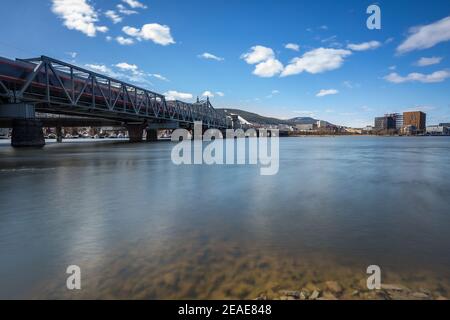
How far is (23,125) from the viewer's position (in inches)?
2077

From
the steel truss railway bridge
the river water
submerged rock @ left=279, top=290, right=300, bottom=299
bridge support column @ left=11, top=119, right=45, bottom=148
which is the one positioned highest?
the steel truss railway bridge

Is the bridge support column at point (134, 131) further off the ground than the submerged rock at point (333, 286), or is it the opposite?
the bridge support column at point (134, 131)

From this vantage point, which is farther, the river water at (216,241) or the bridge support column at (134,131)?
the bridge support column at (134,131)

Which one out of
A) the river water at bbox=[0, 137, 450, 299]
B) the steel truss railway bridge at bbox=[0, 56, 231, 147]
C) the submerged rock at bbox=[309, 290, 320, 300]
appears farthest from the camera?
the steel truss railway bridge at bbox=[0, 56, 231, 147]

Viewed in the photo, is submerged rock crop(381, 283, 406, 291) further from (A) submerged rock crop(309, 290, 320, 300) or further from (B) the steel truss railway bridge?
(B) the steel truss railway bridge

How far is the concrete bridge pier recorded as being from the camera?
164 ft

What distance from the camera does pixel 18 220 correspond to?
9070 millimetres

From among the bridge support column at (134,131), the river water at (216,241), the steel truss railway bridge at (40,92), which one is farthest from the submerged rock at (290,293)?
the bridge support column at (134,131)

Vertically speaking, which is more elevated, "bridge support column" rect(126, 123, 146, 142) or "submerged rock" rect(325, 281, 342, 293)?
"bridge support column" rect(126, 123, 146, 142)

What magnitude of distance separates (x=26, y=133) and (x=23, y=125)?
2036 mm

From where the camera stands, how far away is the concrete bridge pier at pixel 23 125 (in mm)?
50062

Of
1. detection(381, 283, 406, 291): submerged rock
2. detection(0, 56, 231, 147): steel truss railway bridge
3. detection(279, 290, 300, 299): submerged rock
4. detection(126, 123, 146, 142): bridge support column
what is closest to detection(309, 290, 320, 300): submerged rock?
detection(279, 290, 300, 299): submerged rock

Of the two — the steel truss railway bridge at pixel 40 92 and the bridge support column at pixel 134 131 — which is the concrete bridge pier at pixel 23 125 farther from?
the bridge support column at pixel 134 131

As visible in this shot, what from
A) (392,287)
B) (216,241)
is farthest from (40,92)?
(392,287)
